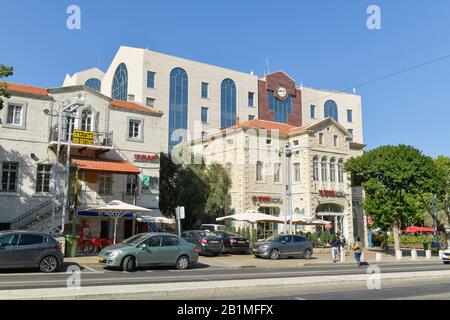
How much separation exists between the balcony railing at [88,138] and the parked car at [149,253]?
1157cm

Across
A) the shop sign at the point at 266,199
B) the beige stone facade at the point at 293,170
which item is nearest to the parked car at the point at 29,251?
the beige stone facade at the point at 293,170

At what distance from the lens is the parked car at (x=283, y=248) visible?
27.1m

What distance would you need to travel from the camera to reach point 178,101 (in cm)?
5769

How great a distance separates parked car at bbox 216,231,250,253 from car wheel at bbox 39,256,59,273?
42.0ft

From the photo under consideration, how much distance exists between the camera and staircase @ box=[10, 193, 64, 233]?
86.0 ft

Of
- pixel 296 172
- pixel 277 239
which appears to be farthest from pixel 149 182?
pixel 296 172

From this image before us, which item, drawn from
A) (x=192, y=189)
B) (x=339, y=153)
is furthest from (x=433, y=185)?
(x=192, y=189)

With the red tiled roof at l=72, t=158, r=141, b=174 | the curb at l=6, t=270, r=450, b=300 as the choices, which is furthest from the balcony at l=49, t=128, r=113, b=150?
the curb at l=6, t=270, r=450, b=300

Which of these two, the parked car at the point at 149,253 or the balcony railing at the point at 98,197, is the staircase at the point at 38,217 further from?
the parked car at the point at 149,253

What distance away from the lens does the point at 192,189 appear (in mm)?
39469

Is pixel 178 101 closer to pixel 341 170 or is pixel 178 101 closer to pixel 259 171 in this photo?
pixel 259 171

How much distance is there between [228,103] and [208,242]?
37.7 meters
